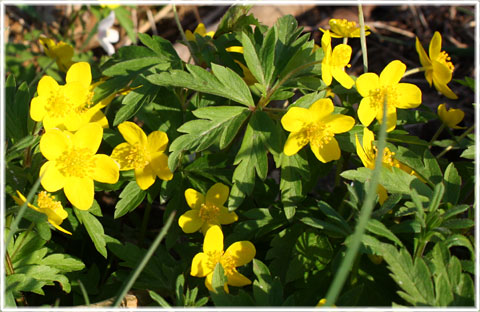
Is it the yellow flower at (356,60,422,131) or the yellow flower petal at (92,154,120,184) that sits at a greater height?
the yellow flower at (356,60,422,131)

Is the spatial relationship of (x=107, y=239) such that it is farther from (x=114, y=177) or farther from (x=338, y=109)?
(x=338, y=109)

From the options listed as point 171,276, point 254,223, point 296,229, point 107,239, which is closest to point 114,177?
point 107,239

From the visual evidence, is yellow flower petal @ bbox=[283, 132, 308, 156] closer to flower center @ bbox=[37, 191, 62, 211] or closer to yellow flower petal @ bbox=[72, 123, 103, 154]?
yellow flower petal @ bbox=[72, 123, 103, 154]

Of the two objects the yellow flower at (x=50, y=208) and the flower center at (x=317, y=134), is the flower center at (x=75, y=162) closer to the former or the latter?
the yellow flower at (x=50, y=208)

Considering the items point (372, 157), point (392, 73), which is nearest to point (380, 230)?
point (372, 157)

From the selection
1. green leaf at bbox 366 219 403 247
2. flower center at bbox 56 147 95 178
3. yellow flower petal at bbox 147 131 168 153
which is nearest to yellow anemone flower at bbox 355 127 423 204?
green leaf at bbox 366 219 403 247

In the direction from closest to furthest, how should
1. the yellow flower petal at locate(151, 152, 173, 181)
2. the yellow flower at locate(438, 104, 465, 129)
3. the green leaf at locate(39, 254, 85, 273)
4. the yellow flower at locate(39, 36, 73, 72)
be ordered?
the green leaf at locate(39, 254, 85, 273) < the yellow flower petal at locate(151, 152, 173, 181) < the yellow flower at locate(438, 104, 465, 129) < the yellow flower at locate(39, 36, 73, 72)

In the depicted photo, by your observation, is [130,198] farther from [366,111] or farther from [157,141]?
[366,111]
